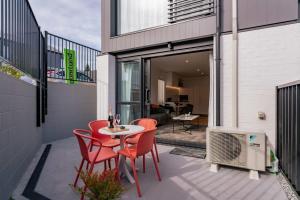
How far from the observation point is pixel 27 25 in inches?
123

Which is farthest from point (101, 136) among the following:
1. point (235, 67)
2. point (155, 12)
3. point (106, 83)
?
point (155, 12)

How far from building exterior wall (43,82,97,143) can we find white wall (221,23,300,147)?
429 cm

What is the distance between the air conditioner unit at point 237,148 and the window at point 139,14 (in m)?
2.93

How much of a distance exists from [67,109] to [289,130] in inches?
204

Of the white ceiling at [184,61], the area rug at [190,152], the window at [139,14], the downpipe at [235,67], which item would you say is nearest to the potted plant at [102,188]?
the area rug at [190,152]

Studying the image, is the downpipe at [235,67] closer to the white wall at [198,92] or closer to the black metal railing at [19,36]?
the black metal railing at [19,36]

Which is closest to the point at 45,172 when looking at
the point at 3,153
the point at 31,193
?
the point at 31,193

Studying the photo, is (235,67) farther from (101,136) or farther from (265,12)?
(101,136)

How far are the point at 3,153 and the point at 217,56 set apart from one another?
3.58 metres

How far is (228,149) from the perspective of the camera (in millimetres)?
2678

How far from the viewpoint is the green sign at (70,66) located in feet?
17.2

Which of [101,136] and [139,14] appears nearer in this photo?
[101,136]

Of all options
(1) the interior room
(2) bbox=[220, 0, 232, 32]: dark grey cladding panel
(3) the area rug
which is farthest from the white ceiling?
(3) the area rug

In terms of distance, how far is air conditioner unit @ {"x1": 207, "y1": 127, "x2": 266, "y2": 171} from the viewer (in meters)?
2.49
